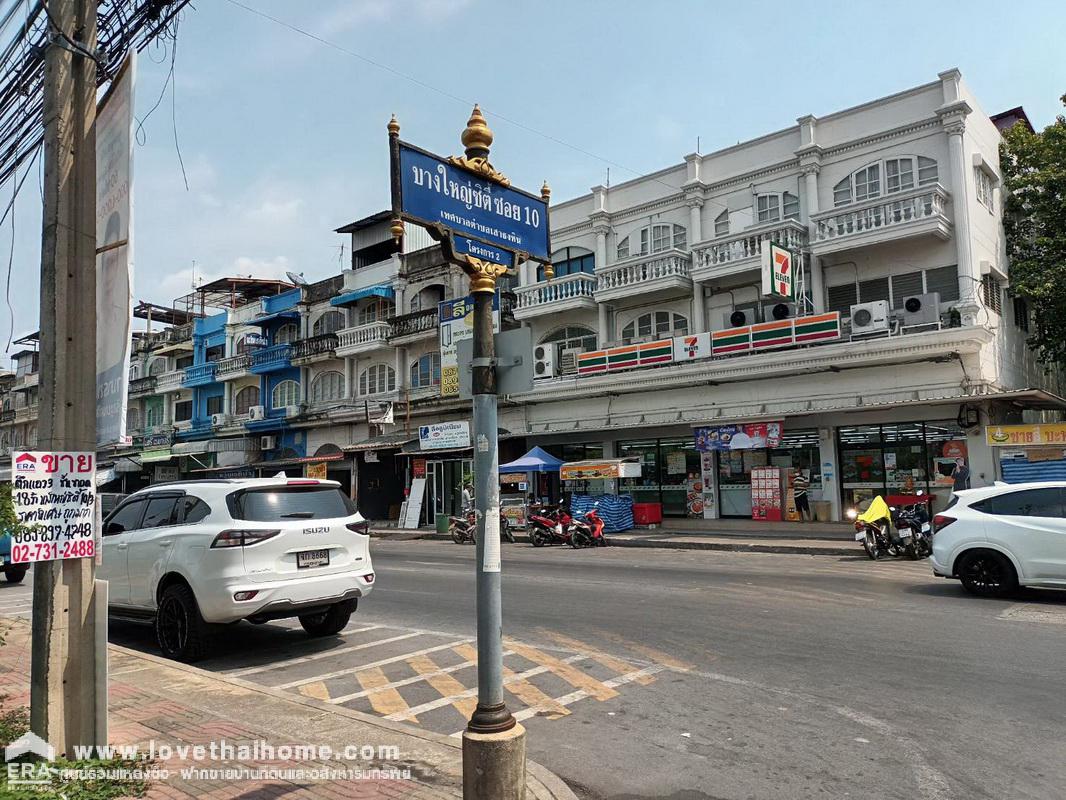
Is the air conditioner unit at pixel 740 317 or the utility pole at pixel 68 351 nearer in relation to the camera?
the utility pole at pixel 68 351

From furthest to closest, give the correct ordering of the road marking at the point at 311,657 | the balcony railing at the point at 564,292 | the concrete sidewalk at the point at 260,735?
the balcony railing at the point at 564,292, the road marking at the point at 311,657, the concrete sidewalk at the point at 260,735

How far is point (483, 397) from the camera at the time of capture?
435cm

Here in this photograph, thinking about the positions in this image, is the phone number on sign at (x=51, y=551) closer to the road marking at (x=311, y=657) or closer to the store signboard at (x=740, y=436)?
the road marking at (x=311, y=657)

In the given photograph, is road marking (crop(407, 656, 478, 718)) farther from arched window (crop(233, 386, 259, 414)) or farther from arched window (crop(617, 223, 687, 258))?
arched window (crop(233, 386, 259, 414))

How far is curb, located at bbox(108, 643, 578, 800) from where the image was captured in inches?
174

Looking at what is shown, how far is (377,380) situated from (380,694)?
30.6m

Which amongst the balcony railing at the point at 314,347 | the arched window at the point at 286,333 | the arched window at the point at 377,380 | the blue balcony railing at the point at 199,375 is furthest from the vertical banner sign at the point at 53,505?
the blue balcony railing at the point at 199,375

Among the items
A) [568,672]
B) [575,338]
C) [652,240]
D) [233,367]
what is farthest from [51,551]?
[233,367]

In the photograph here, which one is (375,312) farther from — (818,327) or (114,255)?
(114,255)

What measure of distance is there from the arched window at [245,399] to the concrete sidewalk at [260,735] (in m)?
37.1

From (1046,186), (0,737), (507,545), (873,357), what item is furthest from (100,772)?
(1046,186)

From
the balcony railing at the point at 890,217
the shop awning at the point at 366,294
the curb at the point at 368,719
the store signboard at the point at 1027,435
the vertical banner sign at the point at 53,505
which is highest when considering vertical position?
the shop awning at the point at 366,294

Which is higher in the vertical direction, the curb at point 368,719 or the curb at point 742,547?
the curb at point 368,719

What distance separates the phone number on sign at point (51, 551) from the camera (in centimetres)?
429
